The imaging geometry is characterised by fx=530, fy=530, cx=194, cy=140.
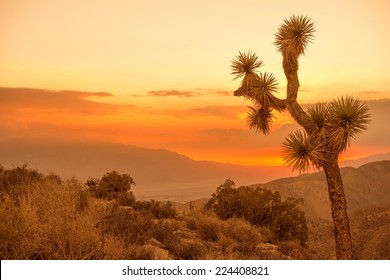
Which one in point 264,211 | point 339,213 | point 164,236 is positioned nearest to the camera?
point 164,236

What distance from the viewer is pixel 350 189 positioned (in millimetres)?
44062

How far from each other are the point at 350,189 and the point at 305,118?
32600 millimetres

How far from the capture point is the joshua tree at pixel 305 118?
12578mm

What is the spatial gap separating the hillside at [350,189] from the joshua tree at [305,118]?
88.8 ft

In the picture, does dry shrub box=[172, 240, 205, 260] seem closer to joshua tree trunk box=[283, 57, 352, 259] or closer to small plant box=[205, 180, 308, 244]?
joshua tree trunk box=[283, 57, 352, 259]

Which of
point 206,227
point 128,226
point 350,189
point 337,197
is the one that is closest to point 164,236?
point 128,226

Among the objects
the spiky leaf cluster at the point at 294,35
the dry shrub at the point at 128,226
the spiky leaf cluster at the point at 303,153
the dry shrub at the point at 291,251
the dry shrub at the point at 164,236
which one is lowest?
the dry shrub at the point at 291,251

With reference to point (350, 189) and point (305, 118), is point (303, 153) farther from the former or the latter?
point (350, 189)

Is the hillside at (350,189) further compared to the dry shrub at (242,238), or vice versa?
the hillside at (350,189)

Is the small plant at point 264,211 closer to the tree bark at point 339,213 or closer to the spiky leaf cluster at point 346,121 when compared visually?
the tree bark at point 339,213

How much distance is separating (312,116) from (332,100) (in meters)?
0.69

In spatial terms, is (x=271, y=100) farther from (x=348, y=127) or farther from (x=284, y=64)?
(x=348, y=127)

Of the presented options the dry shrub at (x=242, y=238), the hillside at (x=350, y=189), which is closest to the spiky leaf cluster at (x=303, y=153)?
the dry shrub at (x=242, y=238)
